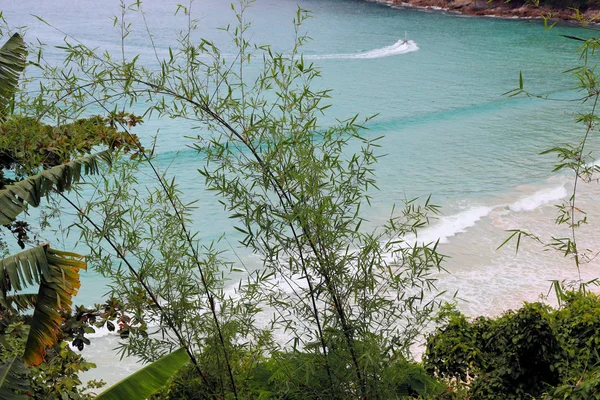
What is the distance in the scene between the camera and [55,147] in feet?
18.7

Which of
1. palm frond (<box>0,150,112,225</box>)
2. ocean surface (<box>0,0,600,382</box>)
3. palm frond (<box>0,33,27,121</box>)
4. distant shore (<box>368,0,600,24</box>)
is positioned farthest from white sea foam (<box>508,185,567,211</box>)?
distant shore (<box>368,0,600,24</box>)

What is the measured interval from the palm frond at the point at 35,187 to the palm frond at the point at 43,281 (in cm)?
47

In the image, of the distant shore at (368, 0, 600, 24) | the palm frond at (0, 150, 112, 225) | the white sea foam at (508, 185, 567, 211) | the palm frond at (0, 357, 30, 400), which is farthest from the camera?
the distant shore at (368, 0, 600, 24)

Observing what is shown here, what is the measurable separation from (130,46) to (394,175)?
716 inches

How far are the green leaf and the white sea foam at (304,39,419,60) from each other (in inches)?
1001

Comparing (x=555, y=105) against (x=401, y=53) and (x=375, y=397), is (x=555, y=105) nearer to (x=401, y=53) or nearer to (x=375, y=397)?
(x=401, y=53)

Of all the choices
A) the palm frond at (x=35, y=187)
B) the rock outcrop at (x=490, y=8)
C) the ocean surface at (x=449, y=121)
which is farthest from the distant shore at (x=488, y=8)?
the palm frond at (x=35, y=187)

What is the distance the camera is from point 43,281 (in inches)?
139

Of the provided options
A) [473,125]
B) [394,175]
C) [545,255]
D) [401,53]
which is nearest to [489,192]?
[394,175]

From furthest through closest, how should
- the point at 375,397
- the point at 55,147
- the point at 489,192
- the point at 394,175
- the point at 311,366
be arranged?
the point at 394,175 < the point at 489,192 < the point at 55,147 < the point at 375,397 < the point at 311,366

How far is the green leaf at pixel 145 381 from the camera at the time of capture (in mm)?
3941

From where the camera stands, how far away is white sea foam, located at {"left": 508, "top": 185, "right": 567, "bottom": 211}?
12867 millimetres

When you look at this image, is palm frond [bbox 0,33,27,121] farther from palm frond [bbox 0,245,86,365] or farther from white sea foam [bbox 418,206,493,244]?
white sea foam [bbox 418,206,493,244]

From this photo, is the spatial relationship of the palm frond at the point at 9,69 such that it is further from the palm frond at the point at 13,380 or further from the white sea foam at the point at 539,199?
the white sea foam at the point at 539,199
